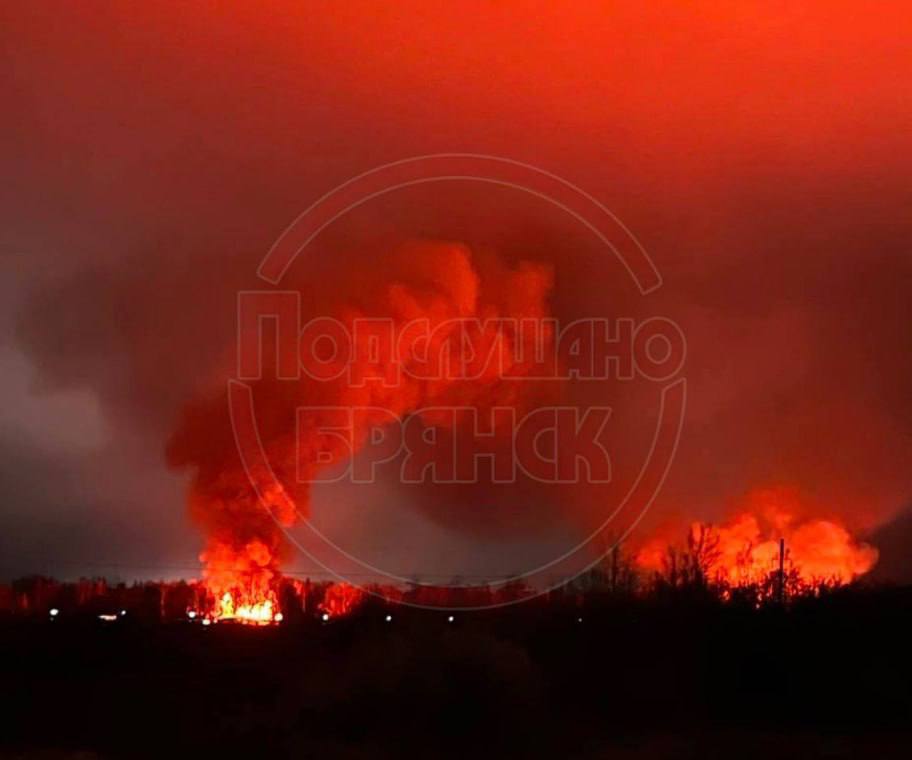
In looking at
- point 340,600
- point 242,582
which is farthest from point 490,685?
point 242,582

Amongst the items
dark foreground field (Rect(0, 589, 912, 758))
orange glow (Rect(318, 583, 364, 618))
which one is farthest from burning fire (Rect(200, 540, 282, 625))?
dark foreground field (Rect(0, 589, 912, 758))

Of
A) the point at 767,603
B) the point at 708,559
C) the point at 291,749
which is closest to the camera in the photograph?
the point at 291,749

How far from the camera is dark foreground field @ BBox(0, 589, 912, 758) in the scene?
21094 mm

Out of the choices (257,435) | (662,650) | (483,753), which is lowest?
(483,753)

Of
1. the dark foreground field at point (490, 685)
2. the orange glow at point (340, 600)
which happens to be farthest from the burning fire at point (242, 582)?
the dark foreground field at point (490, 685)

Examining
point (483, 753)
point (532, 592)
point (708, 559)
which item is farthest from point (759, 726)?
point (708, 559)

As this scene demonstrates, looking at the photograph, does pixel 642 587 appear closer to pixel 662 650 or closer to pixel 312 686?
pixel 662 650

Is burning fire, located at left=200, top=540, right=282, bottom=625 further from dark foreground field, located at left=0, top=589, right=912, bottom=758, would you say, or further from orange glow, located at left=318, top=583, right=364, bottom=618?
dark foreground field, located at left=0, top=589, right=912, bottom=758

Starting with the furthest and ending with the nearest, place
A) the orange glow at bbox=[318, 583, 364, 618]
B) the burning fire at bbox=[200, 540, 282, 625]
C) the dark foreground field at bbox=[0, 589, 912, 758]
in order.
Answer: the burning fire at bbox=[200, 540, 282, 625], the orange glow at bbox=[318, 583, 364, 618], the dark foreground field at bbox=[0, 589, 912, 758]

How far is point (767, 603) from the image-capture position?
101ft

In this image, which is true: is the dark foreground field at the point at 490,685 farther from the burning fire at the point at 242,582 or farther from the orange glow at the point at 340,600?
the burning fire at the point at 242,582

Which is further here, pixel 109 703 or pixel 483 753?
pixel 109 703

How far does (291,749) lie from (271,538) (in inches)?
1068

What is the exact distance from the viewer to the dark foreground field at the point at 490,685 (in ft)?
69.2
